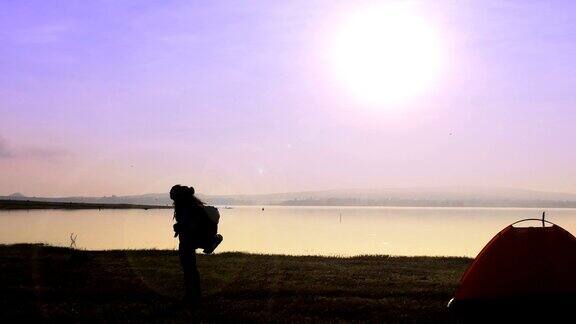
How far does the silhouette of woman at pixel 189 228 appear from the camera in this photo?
15.5 metres

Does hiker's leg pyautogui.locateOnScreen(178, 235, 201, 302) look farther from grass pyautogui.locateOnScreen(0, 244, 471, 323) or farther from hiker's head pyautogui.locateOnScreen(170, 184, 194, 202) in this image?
hiker's head pyautogui.locateOnScreen(170, 184, 194, 202)

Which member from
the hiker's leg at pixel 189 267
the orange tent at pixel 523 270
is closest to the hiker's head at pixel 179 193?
the hiker's leg at pixel 189 267

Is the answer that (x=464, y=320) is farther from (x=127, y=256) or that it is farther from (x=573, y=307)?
(x=127, y=256)

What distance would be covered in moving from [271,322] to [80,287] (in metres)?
7.11

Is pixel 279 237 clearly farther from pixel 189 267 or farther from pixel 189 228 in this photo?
pixel 189 228

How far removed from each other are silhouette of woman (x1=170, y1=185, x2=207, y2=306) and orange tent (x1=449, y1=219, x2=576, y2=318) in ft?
20.1

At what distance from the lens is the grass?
1430 cm

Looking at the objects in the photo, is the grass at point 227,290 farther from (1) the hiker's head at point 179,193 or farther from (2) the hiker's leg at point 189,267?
(1) the hiker's head at point 179,193

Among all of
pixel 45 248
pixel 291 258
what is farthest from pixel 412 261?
pixel 45 248

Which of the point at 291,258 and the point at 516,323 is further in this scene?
the point at 291,258

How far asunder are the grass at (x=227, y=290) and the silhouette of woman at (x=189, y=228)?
1.90 ft

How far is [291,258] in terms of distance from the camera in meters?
30.6

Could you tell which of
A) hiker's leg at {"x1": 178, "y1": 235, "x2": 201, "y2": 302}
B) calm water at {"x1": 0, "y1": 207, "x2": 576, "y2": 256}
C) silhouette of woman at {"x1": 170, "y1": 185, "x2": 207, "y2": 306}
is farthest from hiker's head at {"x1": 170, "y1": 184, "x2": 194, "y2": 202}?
calm water at {"x1": 0, "y1": 207, "x2": 576, "y2": 256}

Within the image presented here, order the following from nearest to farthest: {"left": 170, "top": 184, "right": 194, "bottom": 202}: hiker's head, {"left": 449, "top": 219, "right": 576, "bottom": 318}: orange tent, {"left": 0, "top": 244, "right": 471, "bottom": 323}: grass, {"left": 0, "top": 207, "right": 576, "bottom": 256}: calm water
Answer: {"left": 449, "top": 219, "right": 576, "bottom": 318}: orange tent
{"left": 0, "top": 244, "right": 471, "bottom": 323}: grass
{"left": 170, "top": 184, "right": 194, "bottom": 202}: hiker's head
{"left": 0, "top": 207, "right": 576, "bottom": 256}: calm water
